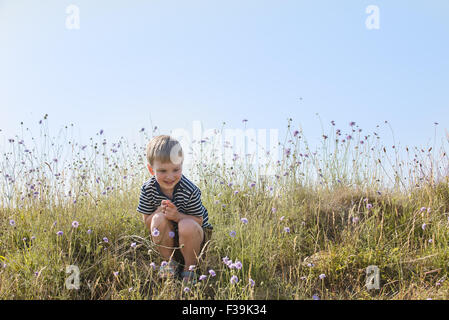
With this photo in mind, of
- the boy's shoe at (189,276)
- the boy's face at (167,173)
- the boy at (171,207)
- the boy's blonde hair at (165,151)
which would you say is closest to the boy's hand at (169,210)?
the boy at (171,207)

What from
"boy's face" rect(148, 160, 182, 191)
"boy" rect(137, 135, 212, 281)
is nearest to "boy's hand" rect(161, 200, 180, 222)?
"boy" rect(137, 135, 212, 281)

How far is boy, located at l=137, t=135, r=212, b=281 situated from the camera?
296cm

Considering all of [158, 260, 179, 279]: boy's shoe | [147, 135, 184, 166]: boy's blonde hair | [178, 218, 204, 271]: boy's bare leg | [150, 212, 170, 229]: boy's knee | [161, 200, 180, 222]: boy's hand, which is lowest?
[158, 260, 179, 279]: boy's shoe

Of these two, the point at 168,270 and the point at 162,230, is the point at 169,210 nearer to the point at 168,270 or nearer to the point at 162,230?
the point at 162,230

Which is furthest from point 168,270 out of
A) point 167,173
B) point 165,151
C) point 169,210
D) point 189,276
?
point 165,151

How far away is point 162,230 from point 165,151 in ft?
2.08

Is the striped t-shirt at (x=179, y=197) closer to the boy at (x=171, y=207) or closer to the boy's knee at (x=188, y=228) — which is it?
the boy at (x=171, y=207)

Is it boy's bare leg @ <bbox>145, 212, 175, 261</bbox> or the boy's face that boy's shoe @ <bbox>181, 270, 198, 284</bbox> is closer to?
boy's bare leg @ <bbox>145, 212, 175, 261</bbox>

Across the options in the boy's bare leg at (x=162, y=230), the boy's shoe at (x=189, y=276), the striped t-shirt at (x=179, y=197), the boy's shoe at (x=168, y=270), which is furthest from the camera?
the striped t-shirt at (x=179, y=197)

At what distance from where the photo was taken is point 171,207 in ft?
9.88

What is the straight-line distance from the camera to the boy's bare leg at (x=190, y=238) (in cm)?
299

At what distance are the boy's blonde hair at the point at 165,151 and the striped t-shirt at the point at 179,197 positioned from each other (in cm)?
24
